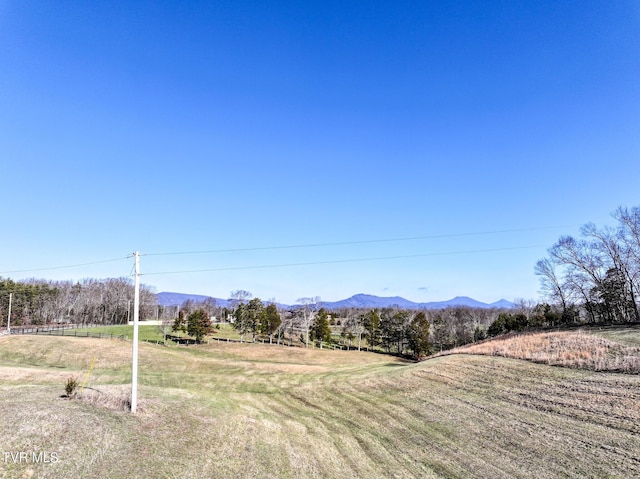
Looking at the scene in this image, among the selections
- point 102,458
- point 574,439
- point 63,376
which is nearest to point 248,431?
point 102,458

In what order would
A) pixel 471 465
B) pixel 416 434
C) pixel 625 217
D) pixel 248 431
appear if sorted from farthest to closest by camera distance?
1. pixel 625 217
2. pixel 416 434
3. pixel 248 431
4. pixel 471 465

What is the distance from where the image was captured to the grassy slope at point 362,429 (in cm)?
1334

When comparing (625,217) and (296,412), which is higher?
(625,217)

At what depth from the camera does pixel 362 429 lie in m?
20.8

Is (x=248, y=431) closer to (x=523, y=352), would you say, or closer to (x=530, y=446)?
(x=530, y=446)

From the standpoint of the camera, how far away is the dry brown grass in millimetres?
25172

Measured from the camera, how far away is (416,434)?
19.4 metres

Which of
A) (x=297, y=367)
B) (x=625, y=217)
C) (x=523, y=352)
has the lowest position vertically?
(x=297, y=367)

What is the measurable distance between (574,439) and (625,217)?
1963 inches

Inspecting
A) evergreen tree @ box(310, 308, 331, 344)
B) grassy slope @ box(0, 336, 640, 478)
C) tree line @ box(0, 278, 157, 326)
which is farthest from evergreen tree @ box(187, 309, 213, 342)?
tree line @ box(0, 278, 157, 326)

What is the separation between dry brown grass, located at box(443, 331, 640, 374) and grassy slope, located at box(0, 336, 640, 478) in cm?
138

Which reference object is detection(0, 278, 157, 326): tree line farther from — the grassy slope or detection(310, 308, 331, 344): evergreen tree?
the grassy slope

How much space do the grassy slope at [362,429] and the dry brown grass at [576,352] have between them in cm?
138

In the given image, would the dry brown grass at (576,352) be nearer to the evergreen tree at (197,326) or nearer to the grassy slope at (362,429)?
the grassy slope at (362,429)
